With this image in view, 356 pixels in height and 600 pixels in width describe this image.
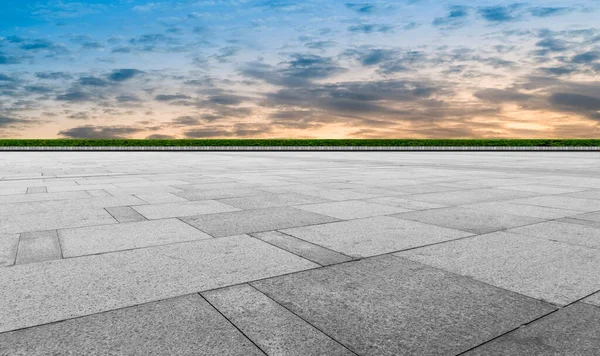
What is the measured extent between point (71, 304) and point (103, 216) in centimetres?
390

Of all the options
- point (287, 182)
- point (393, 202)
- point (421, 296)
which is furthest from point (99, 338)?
point (287, 182)

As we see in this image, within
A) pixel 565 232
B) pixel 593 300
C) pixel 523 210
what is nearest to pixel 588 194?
pixel 523 210

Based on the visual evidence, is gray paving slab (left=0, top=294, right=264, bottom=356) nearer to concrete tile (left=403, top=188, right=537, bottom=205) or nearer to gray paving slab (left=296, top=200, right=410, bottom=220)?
gray paving slab (left=296, top=200, right=410, bottom=220)

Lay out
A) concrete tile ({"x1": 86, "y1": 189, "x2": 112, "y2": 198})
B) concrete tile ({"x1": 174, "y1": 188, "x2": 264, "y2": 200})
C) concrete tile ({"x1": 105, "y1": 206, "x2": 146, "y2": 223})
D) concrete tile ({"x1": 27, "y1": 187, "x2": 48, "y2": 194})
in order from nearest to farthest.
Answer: concrete tile ({"x1": 105, "y1": 206, "x2": 146, "y2": 223})
concrete tile ({"x1": 174, "y1": 188, "x2": 264, "y2": 200})
concrete tile ({"x1": 86, "y1": 189, "x2": 112, "y2": 198})
concrete tile ({"x1": 27, "y1": 187, "x2": 48, "y2": 194})

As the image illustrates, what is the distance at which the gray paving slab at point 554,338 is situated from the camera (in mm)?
2707

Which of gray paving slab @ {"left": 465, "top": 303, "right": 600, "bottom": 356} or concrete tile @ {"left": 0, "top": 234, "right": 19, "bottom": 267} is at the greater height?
concrete tile @ {"left": 0, "top": 234, "right": 19, "bottom": 267}

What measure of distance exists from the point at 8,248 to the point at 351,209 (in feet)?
16.5

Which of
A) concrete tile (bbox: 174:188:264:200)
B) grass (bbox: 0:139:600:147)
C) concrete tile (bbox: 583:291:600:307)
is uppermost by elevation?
grass (bbox: 0:139:600:147)

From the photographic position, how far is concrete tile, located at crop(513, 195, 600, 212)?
7.98m

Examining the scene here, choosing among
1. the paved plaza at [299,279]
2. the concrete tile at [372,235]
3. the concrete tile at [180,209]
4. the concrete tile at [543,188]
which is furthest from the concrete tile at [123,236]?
the concrete tile at [543,188]

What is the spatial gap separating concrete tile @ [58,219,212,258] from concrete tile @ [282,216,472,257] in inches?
56.3

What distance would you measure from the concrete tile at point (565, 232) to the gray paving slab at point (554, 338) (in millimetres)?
2501

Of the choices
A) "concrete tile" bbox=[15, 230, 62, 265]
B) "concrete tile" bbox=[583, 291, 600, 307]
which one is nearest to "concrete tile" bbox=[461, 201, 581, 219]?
"concrete tile" bbox=[583, 291, 600, 307]

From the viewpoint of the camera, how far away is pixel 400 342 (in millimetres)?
2812
